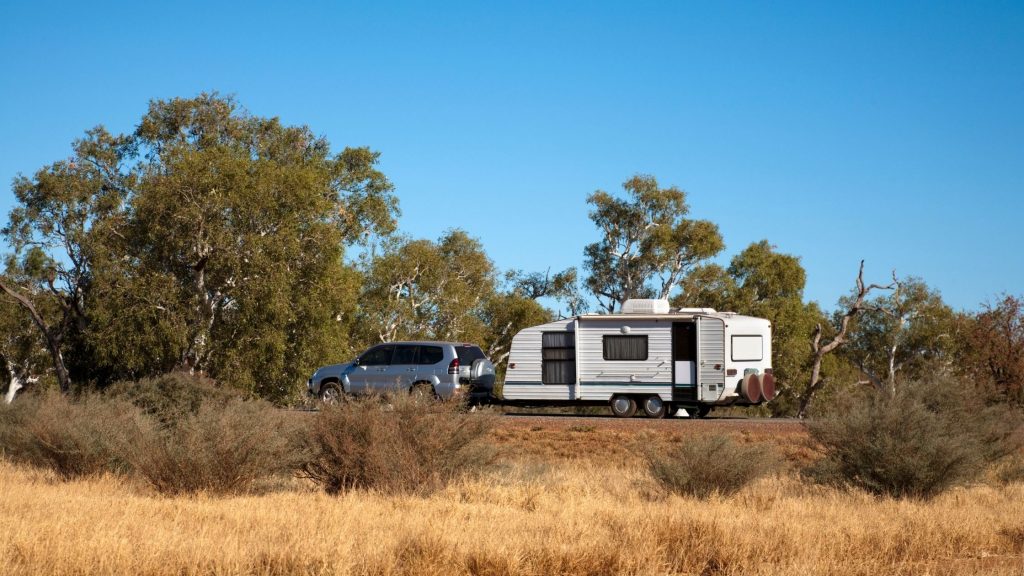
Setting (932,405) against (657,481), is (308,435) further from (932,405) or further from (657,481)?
(932,405)

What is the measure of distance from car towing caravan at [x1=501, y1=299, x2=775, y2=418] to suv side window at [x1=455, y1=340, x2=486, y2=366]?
1.07 metres

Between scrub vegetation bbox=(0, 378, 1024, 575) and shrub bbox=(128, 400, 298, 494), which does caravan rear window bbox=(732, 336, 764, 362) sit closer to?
scrub vegetation bbox=(0, 378, 1024, 575)

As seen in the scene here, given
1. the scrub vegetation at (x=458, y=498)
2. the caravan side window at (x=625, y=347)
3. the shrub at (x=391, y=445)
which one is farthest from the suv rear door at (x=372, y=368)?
the shrub at (x=391, y=445)

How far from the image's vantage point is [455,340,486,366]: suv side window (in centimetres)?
2389

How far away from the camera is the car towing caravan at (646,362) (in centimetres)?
2428

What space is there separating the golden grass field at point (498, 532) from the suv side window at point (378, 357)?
1059cm

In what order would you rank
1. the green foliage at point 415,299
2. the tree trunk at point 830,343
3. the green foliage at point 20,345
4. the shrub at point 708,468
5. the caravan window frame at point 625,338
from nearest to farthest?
the shrub at point 708,468, the caravan window frame at point 625,338, the tree trunk at point 830,343, the green foliage at point 415,299, the green foliage at point 20,345

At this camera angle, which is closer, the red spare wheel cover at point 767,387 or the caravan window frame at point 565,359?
the red spare wheel cover at point 767,387

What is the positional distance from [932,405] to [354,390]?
1258 centimetres

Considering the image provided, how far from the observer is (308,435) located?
13.4 m

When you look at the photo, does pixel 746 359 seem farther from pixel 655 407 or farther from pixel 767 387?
pixel 655 407

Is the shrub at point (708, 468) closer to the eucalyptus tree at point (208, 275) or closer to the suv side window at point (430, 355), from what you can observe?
the suv side window at point (430, 355)

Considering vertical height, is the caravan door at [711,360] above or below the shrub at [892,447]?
above

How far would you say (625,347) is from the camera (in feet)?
81.1
